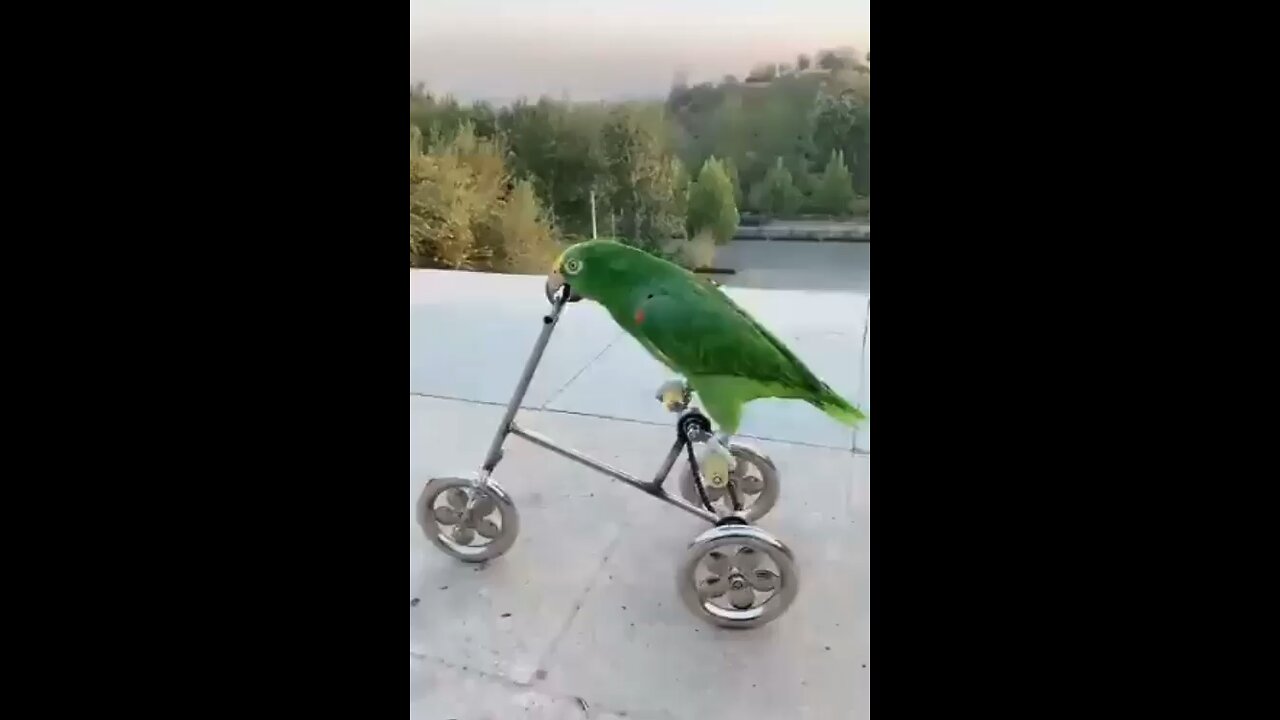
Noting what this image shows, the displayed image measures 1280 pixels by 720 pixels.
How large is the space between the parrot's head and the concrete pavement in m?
0.26

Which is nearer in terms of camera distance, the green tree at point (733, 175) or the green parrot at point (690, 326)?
the green parrot at point (690, 326)

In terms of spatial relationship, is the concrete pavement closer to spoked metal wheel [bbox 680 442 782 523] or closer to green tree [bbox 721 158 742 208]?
spoked metal wheel [bbox 680 442 782 523]

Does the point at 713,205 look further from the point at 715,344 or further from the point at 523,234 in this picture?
the point at 523,234

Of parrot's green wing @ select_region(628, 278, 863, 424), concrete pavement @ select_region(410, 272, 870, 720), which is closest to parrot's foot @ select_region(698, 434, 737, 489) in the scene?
parrot's green wing @ select_region(628, 278, 863, 424)

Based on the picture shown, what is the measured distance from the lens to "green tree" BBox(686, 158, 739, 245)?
1381 millimetres

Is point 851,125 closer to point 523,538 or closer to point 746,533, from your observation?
point 746,533

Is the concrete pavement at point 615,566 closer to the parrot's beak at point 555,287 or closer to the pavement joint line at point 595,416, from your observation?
the pavement joint line at point 595,416

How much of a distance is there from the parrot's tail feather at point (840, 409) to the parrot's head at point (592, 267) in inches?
14.5

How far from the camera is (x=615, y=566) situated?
1.53 metres

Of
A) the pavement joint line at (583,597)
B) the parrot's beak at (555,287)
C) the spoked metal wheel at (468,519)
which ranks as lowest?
the pavement joint line at (583,597)

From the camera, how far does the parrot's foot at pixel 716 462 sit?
4.43 ft

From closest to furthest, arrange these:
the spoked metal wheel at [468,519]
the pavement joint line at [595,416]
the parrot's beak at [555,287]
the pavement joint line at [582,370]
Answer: the parrot's beak at [555,287] < the spoked metal wheel at [468,519] < the pavement joint line at [595,416] < the pavement joint line at [582,370]

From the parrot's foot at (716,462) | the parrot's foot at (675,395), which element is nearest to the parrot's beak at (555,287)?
the parrot's foot at (675,395)
